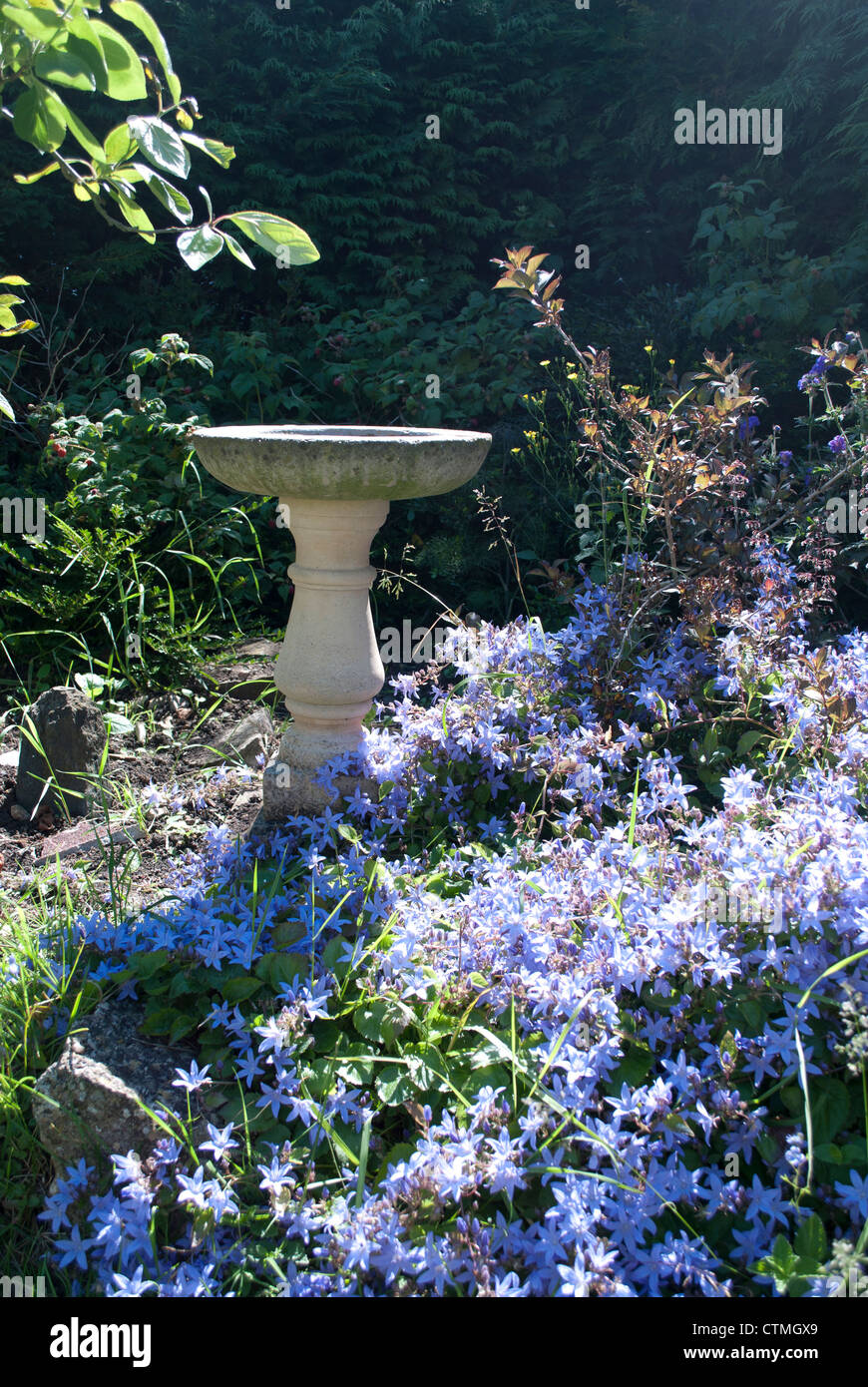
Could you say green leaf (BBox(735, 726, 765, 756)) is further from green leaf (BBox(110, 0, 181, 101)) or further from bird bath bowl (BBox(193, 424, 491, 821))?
green leaf (BBox(110, 0, 181, 101))

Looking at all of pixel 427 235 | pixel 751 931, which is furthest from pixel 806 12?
pixel 751 931

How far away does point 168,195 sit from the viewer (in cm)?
137

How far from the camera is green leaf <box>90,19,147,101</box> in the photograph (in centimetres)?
122

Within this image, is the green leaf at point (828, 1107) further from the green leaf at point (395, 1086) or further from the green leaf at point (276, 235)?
the green leaf at point (276, 235)

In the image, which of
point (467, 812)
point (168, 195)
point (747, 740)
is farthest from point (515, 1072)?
point (168, 195)

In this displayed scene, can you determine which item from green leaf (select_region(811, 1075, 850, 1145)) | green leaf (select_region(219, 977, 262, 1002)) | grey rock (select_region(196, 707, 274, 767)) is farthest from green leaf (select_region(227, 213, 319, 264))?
grey rock (select_region(196, 707, 274, 767))

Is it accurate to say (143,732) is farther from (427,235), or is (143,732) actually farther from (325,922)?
(427,235)

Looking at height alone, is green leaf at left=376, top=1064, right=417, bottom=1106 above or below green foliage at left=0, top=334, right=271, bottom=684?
below

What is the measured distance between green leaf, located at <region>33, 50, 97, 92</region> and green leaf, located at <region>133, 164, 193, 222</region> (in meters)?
0.16

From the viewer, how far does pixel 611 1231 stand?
1.51m

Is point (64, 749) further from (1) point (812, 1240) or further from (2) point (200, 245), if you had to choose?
(1) point (812, 1240)

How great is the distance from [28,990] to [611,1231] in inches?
49.3

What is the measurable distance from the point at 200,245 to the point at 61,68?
0.79 ft
